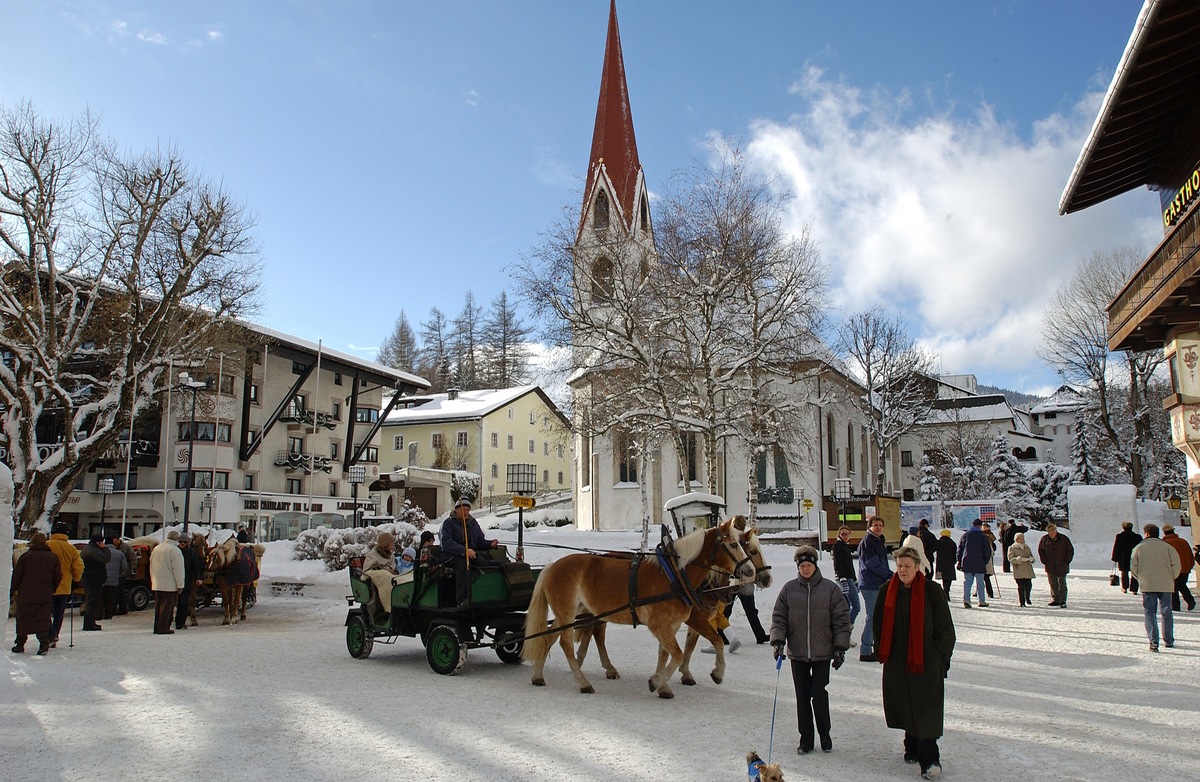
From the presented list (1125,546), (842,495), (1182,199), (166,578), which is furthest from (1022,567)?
(842,495)

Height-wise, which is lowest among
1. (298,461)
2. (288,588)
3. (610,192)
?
(288,588)

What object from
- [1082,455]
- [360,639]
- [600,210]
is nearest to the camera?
[360,639]

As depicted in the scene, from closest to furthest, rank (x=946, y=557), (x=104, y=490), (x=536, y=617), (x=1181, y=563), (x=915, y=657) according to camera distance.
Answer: (x=915, y=657)
(x=536, y=617)
(x=1181, y=563)
(x=946, y=557)
(x=104, y=490)

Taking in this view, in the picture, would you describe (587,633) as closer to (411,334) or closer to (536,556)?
(536,556)

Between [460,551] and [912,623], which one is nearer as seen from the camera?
[912,623]

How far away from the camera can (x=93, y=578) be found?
52.2 feet

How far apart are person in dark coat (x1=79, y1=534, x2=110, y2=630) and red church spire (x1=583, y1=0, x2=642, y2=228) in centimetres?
2888

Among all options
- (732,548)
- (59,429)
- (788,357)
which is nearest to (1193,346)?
(788,357)

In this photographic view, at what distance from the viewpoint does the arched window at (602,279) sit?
31.7m

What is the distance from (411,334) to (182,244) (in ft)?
244

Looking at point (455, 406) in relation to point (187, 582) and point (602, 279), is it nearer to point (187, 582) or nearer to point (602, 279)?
point (602, 279)

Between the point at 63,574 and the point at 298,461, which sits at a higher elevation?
the point at 298,461

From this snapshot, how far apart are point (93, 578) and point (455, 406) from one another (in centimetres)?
5407

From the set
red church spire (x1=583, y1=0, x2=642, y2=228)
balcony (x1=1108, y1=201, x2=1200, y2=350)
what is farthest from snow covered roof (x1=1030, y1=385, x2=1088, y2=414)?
balcony (x1=1108, y1=201, x2=1200, y2=350)
